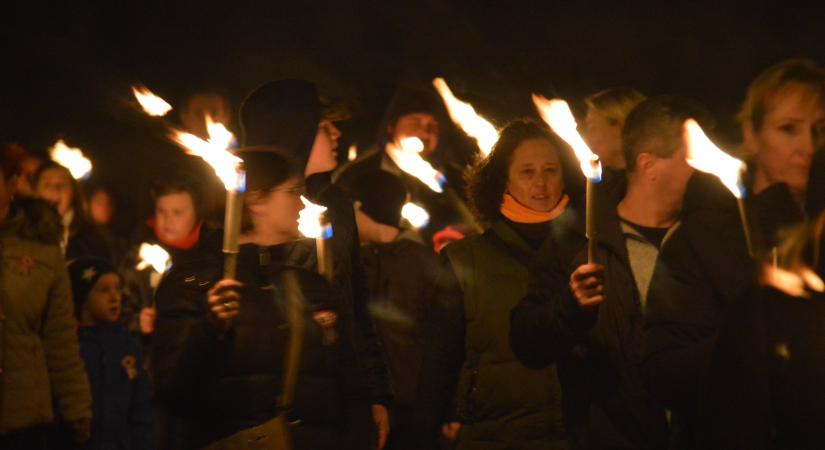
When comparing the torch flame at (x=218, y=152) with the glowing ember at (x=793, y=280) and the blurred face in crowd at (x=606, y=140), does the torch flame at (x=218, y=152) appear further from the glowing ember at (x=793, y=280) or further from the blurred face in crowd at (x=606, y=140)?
the blurred face in crowd at (x=606, y=140)

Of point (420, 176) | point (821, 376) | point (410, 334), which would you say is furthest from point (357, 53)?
point (821, 376)

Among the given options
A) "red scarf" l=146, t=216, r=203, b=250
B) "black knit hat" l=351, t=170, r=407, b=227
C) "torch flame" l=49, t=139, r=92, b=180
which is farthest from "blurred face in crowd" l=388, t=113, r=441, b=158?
"torch flame" l=49, t=139, r=92, b=180

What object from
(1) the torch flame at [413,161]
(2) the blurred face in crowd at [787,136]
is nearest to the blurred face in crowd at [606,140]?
(1) the torch flame at [413,161]

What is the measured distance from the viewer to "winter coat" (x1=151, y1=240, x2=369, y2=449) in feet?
16.3

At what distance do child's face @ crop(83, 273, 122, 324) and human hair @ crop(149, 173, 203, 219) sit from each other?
4.45 feet

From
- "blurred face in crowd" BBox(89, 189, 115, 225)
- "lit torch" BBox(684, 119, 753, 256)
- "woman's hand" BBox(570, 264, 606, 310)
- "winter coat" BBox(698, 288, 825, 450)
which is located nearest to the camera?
"winter coat" BBox(698, 288, 825, 450)

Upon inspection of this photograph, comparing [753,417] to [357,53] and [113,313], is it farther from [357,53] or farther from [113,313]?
[357,53]

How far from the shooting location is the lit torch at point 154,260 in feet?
30.0

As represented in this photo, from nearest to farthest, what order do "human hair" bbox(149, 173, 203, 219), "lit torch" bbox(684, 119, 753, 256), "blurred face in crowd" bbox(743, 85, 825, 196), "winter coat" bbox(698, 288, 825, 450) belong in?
1. "winter coat" bbox(698, 288, 825, 450)
2. "lit torch" bbox(684, 119, 753, 256)
3. "blurred face in crowd" bbox(743, 85, 825, 196)
4. "human hair" bbox(149, 173, 203, 219)

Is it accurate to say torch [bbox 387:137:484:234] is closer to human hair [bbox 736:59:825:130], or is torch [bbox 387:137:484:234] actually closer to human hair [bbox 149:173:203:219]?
human hair [bbox 149:173:203:219]

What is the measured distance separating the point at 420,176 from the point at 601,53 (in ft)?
12.5

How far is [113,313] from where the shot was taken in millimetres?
8320

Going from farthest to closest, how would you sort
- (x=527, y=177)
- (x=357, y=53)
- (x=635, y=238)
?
(x=357, y=53)
(x=527, y=177)
(x=635, y=238)

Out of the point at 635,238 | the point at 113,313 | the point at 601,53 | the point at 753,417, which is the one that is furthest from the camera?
the point at 601,53
